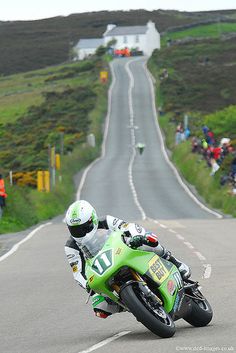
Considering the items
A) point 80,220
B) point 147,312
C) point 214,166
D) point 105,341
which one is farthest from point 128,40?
point 147,312

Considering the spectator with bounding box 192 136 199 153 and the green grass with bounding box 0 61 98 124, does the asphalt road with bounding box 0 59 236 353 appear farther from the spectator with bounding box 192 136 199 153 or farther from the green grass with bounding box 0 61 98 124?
the green grass with bounding box 0 61 98 124

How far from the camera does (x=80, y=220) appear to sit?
9.84 m

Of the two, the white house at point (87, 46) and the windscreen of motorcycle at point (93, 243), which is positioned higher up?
the windscreen of motorcycle at point (93, 243)

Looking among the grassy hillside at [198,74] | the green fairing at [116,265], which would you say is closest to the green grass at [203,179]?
the grassy hillside at [198,74]

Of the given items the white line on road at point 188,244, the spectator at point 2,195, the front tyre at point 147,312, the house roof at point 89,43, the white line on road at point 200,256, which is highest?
the front tyre at point 147,312

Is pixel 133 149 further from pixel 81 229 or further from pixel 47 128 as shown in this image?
pixel 81 229

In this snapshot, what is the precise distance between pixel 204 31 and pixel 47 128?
3578 inches

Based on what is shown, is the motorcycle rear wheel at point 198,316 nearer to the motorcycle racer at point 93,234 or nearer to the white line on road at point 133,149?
the motorcycle racer at point 93,234

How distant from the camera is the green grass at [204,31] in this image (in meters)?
162

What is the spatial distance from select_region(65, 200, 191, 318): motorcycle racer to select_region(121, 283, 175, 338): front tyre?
534 millimetres

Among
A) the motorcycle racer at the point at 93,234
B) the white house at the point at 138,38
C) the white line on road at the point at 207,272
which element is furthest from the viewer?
the white house at the point at 138,38

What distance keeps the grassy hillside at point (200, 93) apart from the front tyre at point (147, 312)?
2626 cm

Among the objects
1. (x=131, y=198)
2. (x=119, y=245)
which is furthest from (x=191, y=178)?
(x=119, y=245)

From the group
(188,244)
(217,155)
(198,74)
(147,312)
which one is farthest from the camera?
(198,74)
